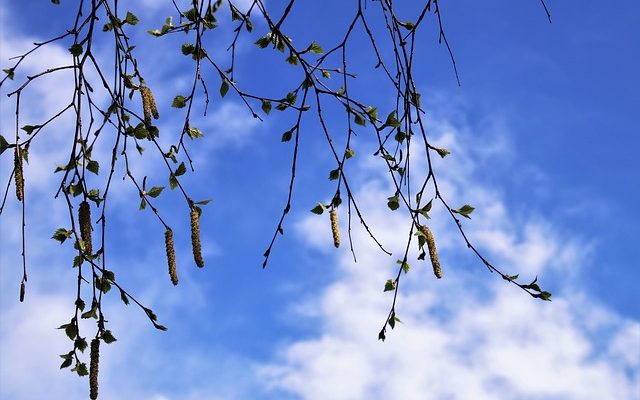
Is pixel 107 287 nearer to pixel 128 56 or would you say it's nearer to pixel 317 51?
pixel 128 56

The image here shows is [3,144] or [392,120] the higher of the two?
[392,120]

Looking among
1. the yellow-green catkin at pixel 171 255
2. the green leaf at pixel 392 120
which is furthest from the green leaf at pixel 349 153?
the yellow-green catkin at pixel 171 255

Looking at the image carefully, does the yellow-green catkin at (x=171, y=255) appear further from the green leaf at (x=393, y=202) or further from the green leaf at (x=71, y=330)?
the green leaf at (x=393, y=202)

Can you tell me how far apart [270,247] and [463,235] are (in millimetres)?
766

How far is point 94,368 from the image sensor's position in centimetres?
299

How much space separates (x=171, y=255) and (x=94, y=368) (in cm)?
54

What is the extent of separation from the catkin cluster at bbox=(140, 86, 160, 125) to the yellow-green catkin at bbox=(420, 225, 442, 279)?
1213 mm

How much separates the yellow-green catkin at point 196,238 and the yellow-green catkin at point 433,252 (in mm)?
896

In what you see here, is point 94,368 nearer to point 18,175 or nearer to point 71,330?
point 71,330

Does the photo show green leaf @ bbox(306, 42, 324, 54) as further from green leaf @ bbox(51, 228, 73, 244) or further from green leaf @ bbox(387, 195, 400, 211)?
green leaf @ bbox(51, 228, 73, 244)

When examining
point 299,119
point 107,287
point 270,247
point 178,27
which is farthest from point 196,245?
point 178,27

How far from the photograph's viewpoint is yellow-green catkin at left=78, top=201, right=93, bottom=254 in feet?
9.50

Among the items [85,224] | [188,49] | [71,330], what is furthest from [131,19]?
[71,330]

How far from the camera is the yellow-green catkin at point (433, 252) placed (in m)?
3.05
